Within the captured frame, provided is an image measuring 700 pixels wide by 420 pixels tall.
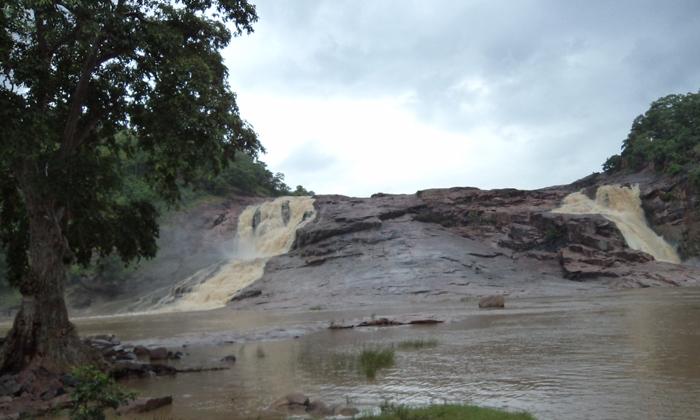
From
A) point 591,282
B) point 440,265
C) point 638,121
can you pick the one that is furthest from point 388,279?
point 638,121

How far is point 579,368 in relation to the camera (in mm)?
7961

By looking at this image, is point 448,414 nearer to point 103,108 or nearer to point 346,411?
point 346,411

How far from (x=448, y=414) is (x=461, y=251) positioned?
39203 mm

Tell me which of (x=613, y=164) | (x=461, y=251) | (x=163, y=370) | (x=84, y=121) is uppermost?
(x=613, y=164)

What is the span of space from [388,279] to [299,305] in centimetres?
736

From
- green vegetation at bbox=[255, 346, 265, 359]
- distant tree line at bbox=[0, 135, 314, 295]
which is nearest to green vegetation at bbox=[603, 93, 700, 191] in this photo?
distant tree line at bbox=[0, 135, 314, 295]

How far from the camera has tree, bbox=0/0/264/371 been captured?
367 inches

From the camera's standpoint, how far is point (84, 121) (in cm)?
1166

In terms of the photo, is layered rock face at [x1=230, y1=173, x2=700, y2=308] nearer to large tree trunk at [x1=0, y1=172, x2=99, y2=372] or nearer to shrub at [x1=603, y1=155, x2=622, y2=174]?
shrub at [x1=603, y1=155, x2=622, y2=174]

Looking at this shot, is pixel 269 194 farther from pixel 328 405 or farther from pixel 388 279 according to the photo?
pixel 328 405

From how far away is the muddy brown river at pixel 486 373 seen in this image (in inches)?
237

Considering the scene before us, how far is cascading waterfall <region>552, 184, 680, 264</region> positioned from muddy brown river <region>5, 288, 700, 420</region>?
32.9 meters

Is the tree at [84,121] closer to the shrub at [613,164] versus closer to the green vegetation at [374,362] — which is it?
the green vegetation at [374,362]

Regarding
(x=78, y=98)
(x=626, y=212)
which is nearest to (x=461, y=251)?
(x=626, y=212)
